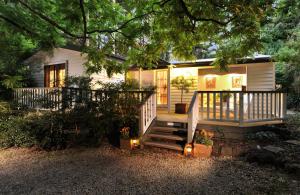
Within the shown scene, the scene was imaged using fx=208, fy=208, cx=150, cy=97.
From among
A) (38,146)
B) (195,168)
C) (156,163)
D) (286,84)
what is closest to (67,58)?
(38,146)

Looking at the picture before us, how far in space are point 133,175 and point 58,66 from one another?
29.2ft

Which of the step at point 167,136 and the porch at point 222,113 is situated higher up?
the porch at point 222,113

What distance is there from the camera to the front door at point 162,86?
35.2 feet

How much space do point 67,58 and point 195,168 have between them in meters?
8.60

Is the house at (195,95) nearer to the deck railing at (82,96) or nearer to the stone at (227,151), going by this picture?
the deck railing at (82,96)

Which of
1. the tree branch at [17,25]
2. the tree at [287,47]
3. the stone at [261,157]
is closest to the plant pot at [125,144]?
the stone at [261,157]

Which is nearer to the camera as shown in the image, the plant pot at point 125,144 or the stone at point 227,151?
the stone at point 227,151

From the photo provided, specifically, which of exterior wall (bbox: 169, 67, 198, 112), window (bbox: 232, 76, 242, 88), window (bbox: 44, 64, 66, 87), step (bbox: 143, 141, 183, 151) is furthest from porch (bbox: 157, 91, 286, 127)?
window (bbox: 44, 64, 66, 87)

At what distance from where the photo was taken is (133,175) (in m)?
4.31

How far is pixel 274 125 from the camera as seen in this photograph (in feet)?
22.7

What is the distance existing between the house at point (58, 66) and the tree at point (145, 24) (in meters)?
2.95

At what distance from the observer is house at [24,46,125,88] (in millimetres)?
9897

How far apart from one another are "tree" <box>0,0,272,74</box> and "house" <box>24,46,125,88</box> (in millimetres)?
2952

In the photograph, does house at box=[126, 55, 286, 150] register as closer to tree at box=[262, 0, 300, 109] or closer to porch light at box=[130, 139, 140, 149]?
porch light at box=[130, 139, 140, 149]
